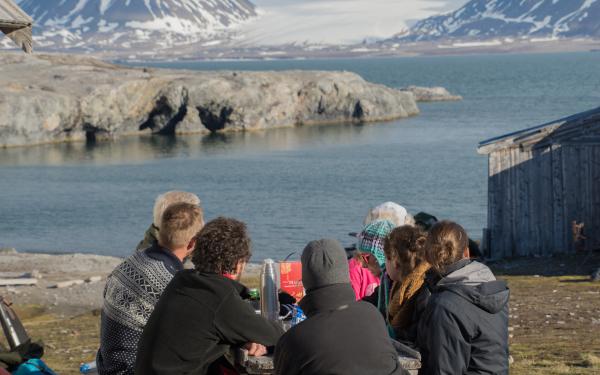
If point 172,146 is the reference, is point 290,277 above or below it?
above

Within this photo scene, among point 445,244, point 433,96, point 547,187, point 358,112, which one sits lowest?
point 358,112

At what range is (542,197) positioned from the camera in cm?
2145

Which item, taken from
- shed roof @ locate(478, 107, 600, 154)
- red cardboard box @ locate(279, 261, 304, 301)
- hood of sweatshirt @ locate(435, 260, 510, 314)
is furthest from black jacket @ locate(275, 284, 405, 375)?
shed roof @ locate(478, 107, 600, 154)

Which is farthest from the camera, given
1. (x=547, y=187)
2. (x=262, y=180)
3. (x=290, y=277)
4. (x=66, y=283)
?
(x=262, y=180)

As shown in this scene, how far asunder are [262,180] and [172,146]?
19571mm

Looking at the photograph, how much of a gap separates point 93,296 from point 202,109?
54.8m

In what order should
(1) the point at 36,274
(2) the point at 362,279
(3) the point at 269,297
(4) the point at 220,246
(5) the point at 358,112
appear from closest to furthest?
(4) the point at 220,246, (3) the point at 269,297, (2) the point at 362,279, (1) the point at 36,274, (5) the point at 358,112

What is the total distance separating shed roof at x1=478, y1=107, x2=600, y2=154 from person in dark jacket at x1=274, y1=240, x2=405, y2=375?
54.8 feet

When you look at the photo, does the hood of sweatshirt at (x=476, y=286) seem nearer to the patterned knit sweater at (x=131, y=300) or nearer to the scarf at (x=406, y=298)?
the scarf at (x=406, y=298)

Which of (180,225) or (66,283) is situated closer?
(180,225)

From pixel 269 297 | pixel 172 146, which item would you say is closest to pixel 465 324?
pixel 269 297

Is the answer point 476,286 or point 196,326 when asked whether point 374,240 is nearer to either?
point 476,286

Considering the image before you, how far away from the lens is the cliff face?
6256 centimetres

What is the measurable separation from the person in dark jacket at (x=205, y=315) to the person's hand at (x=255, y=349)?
12 millimetres
